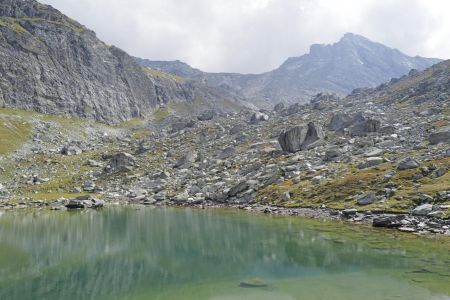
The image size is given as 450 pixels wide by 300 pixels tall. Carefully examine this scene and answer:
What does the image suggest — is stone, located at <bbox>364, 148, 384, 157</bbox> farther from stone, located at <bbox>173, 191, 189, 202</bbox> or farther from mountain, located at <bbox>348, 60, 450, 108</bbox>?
mountain, located at <bbox>348, 60, 450, 108</bbox>

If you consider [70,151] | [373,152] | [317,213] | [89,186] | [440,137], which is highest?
[70,151]

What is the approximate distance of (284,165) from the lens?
89.8 meters

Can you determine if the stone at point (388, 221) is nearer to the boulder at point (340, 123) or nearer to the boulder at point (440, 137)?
the boulder at point (440, 137)

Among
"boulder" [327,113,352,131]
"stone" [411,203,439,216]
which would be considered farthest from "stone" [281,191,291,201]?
"boulder" [327,113,352,131]

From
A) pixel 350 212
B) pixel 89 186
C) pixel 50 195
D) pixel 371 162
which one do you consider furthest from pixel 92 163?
pixel 350 212

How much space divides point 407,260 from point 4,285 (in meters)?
31.9

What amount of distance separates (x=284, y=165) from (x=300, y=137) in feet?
48.0

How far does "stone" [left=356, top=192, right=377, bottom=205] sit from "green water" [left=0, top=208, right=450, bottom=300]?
7.92m

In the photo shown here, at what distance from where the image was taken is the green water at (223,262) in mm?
27156

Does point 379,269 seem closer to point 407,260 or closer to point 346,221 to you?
point 407,260

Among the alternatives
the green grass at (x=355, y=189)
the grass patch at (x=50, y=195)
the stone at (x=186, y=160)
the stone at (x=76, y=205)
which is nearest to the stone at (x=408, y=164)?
the green grass at (x=355, y=189)

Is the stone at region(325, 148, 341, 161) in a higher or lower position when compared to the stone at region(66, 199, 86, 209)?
higher

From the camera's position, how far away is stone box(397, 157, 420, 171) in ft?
199

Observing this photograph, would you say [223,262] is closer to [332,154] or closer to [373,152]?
[373,152]
